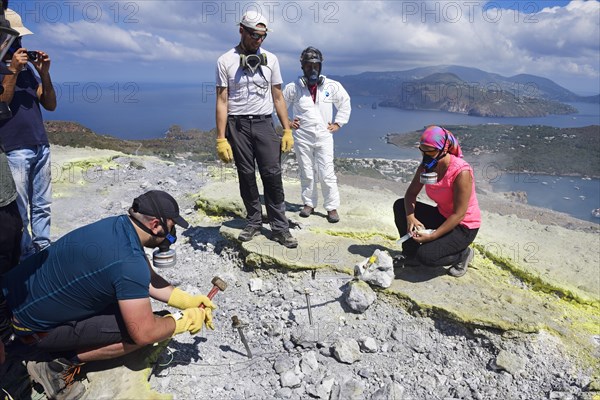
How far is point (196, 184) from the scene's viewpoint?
8469 mm

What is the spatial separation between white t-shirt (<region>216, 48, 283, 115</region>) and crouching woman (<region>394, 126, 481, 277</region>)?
187 cm

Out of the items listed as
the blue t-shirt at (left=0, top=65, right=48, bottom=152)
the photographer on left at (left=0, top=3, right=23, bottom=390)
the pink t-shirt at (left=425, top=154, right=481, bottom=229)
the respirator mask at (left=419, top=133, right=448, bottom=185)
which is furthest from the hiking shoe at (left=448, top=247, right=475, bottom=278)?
the blue t-shirt at (left=0, top=65, right=48, bottom=152)

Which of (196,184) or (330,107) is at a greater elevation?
(330,107)

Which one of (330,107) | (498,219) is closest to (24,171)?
(330,107)

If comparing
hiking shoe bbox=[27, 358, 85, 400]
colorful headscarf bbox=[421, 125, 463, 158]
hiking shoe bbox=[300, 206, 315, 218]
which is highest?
colorful headscarf bbox=[421, 125, 463, 158]

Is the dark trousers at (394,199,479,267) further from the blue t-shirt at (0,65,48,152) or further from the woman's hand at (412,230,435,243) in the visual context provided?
the blue t-shirt at (0,65,48,152)

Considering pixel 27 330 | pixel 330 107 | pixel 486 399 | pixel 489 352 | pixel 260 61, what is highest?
pixel 260 61

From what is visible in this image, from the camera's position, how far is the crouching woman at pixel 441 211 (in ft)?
12.5

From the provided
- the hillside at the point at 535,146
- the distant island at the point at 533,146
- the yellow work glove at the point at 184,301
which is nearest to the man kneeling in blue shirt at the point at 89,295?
the yellow work glove at the point at 184,301

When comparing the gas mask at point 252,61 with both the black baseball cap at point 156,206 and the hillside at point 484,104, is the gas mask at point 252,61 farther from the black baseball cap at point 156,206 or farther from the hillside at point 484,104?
the hillside at point 484,104

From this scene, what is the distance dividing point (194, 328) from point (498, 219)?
6.57 meters

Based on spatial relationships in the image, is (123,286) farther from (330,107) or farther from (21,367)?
(330,107)

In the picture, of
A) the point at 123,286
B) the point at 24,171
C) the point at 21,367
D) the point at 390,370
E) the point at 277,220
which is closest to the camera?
the point at 123,286

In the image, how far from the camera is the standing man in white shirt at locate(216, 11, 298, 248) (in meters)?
4.34
